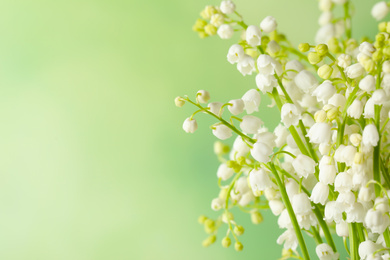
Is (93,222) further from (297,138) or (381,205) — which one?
(381,205)

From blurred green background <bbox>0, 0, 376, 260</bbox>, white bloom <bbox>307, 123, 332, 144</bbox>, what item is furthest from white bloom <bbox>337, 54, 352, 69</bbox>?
blurred green background <bbox>0, 0, 376, 260</bbox>

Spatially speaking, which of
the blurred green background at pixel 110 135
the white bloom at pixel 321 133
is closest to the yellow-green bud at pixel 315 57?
the white bloom at pixel 321 133

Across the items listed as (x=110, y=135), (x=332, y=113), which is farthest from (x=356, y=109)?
(x=110, y=135)

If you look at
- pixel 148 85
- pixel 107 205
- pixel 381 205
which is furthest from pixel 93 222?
pixel 381 205

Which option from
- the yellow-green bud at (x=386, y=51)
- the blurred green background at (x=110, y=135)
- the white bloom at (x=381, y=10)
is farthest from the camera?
the blurred green background at (x=110, y=135)

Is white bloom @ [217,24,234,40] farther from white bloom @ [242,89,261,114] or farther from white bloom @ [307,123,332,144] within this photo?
white bloom @ [307,123,332,144]

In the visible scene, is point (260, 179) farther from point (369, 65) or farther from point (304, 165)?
point (369, 65)

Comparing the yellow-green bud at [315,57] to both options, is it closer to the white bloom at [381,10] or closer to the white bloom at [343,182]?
the white bloom at [343,182]
